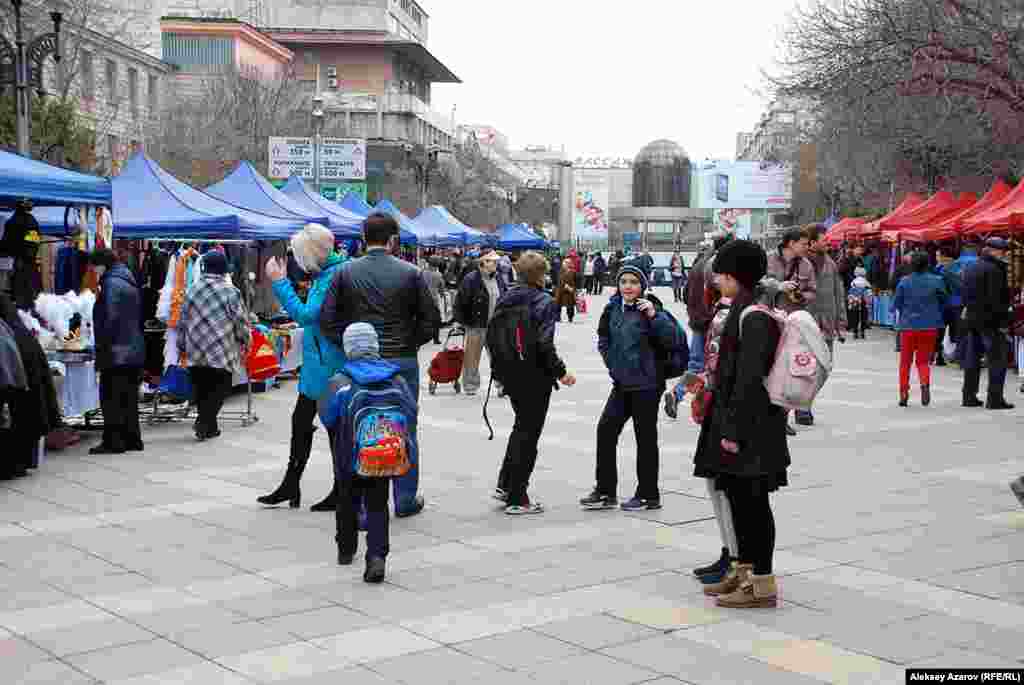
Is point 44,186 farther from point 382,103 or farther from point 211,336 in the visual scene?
point 382,103

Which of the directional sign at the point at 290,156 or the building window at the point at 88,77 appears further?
the building window at the point at 88,77

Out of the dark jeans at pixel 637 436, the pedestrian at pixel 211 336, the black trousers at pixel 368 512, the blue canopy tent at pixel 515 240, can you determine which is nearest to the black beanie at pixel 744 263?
the black trousers at pixel 368 512

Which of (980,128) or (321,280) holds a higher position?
(980,128)

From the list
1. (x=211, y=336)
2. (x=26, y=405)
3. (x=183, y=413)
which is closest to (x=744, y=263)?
(x=26, y=405)

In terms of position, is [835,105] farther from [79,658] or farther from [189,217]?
[79,658]

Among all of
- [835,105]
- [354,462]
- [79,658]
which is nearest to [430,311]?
[354,462]

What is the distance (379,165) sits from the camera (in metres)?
78.2

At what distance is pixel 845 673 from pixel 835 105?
2195 cm

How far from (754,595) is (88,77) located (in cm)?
4504

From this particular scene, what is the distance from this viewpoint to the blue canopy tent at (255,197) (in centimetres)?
2030

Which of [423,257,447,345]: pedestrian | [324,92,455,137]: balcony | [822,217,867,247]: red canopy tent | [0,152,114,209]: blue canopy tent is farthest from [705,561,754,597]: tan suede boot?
[324,92,455,137]: balcony

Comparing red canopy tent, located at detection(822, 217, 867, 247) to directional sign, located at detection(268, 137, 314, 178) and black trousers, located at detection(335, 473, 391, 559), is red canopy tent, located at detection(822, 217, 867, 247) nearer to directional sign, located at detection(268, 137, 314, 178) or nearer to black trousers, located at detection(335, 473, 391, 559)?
directional sign, located at detection(268, 137, 314, 178)

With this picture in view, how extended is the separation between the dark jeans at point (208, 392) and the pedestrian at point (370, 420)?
5.86 m

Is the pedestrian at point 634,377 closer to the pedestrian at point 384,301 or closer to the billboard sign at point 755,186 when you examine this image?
the pedestrian at point 384,301
